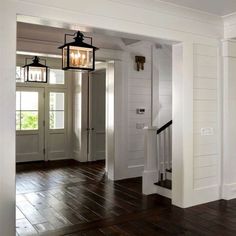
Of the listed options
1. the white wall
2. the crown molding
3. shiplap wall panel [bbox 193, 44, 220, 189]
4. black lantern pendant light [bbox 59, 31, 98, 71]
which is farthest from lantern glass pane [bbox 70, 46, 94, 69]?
shiplap wall panel [bbox 193, 44, 220, 189]

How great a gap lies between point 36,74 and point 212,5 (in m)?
3.30

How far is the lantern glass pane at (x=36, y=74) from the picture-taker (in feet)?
17.8

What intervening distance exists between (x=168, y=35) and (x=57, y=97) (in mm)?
4926

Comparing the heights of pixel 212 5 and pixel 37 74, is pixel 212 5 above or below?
above

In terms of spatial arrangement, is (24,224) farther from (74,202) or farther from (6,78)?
(6,78)

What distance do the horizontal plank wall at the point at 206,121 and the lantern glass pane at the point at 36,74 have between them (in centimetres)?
287

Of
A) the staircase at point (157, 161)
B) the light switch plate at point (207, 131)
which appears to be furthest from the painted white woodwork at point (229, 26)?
the staircase at point (157, 161)

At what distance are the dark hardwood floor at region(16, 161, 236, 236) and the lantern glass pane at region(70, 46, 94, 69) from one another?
6.42 feet

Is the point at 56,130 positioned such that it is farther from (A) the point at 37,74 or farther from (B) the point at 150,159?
(B) the point at 150,159

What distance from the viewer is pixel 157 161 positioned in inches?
197

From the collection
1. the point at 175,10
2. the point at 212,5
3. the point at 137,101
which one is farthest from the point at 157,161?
the point at 212,5

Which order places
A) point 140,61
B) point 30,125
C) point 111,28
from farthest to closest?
point 30,125 < point 140,61 < point 111,28

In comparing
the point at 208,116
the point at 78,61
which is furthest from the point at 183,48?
the point at 78,61

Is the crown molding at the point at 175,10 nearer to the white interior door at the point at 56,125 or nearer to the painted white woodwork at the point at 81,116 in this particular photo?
the painted white woodwork at the point at 81,116
